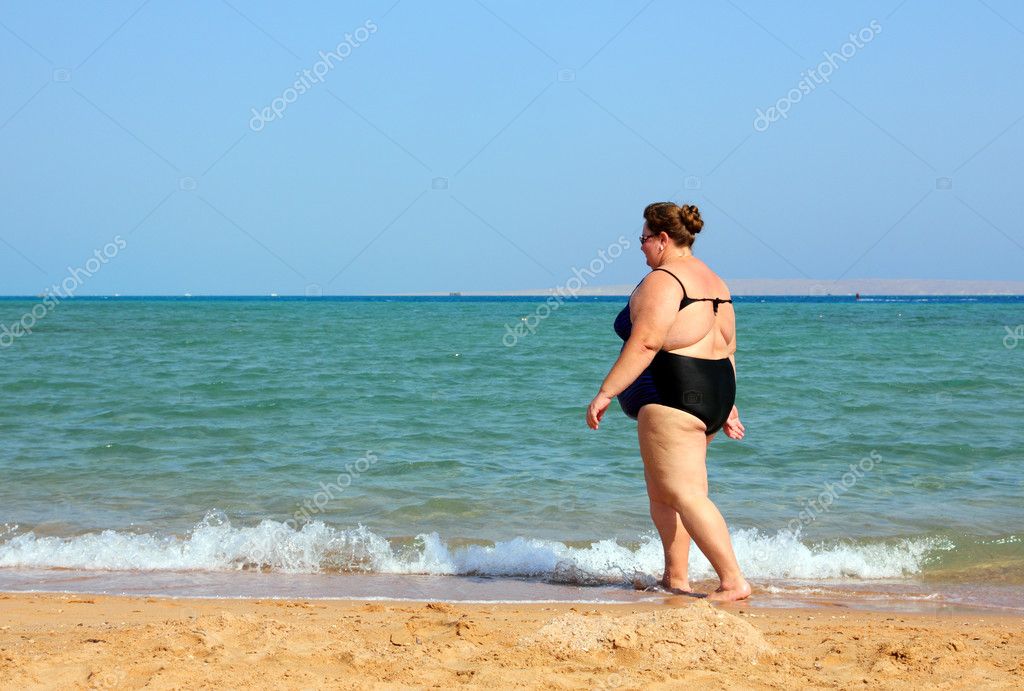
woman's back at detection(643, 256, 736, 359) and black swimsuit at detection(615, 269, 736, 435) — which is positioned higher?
woman's back at detection(643, 256, 736, 359)

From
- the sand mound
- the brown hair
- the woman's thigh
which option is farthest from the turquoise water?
the brown hair

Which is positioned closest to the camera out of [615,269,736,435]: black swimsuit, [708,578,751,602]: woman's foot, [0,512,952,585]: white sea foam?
[615,269,736,435]: black swimsuit

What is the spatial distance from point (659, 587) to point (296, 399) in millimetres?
7994

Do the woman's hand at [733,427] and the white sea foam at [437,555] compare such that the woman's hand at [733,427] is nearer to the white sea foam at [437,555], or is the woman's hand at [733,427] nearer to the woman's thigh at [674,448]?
the woman's thigh at [674,448]

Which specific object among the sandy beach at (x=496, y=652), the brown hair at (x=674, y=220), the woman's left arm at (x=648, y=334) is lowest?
the sandy beach at (x=496, y=652)

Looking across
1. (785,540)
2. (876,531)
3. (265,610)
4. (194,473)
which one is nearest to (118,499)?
(194,473)

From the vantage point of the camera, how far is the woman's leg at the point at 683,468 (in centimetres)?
443

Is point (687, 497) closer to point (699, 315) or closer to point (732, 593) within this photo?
point (732, 593)

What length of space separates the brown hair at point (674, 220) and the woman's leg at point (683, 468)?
2.55ft

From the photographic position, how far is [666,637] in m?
3.47

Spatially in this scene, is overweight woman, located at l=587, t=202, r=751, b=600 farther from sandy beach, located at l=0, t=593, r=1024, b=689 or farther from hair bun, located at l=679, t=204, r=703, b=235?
sandy beach, located at l=0, t=593, r=1024, b=689

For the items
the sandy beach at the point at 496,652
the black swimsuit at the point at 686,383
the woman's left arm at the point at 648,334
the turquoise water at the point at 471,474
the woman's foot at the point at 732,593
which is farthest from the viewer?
the turquoise water at the point at 471,474

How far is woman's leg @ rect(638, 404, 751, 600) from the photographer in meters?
4.43

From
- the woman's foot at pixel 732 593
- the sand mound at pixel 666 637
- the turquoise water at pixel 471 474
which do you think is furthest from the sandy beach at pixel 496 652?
the turquoise water at pixel 471 474
